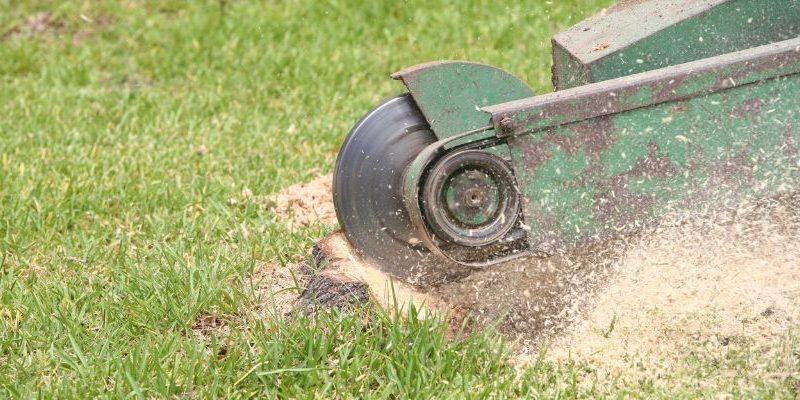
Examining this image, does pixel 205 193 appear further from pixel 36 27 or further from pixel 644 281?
pixel 36 27

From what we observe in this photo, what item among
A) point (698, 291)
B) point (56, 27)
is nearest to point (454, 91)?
point (698, 291)

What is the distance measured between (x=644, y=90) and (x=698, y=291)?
0.69 metres

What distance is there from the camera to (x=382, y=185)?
399cm

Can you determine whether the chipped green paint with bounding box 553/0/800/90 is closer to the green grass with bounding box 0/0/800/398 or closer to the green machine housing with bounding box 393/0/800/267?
the green machine housing with bounding box 393/0/800/267

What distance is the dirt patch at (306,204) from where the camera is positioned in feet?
15.5

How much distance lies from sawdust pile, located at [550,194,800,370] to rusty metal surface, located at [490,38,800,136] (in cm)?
43

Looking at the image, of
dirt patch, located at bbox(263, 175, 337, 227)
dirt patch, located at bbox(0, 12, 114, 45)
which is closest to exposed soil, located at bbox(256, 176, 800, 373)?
dirt patch, located at bbox(263, 175, 337, 227)

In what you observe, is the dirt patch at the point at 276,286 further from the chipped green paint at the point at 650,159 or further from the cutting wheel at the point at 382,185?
the chipped green paint at the point at 650,159

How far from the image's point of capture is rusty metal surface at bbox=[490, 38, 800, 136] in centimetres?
357

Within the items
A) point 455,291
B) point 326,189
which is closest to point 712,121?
point 455,291

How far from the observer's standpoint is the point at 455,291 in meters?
3.82

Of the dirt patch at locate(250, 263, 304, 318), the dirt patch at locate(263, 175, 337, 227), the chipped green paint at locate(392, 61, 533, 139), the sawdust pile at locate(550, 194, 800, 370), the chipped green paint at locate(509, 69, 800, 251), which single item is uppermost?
the chipped green paint at locate(392, 61, 533, 139)

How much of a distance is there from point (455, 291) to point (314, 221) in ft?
3.31

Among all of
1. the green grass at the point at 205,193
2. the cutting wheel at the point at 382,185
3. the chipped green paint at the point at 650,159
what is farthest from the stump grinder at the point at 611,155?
the green grass at the point at 205,193
